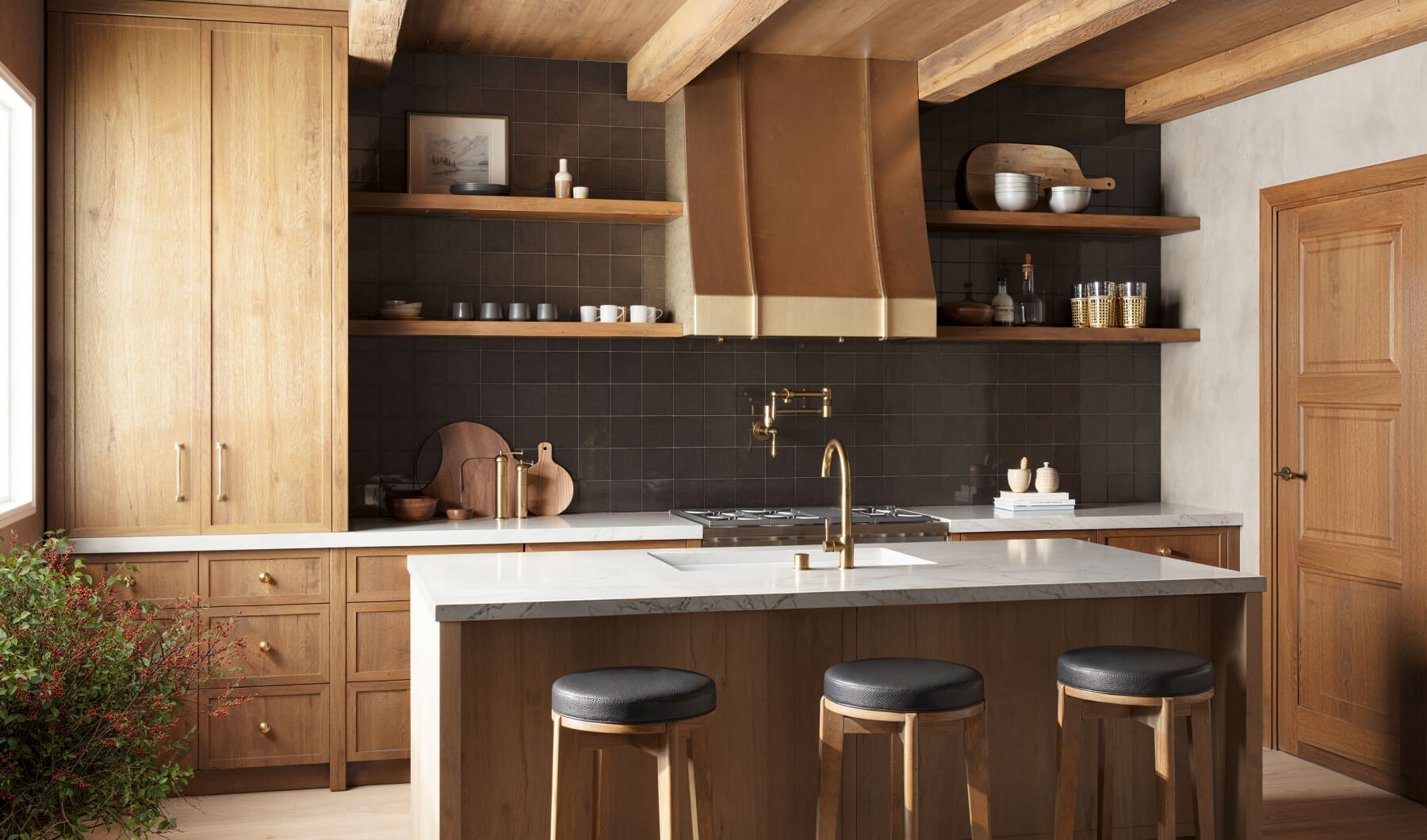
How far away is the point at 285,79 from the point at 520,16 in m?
0.85

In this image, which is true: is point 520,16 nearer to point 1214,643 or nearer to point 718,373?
point 718,373

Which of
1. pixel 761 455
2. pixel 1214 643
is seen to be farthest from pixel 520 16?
pixel 1214 643

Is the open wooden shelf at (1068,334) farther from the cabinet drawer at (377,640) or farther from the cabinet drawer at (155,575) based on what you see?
the cabinet drawer at (155,575)

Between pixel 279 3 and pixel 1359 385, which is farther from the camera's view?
pixel 1359 385

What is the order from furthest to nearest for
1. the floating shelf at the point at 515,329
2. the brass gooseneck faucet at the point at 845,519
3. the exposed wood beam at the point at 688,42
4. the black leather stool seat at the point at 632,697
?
the floating shelf at the point at 515,329 < the exposed wood beam at the point at 688,42 < the brass gooseneck faucet at the point at 845,519 < the black leather stool seat at the point at 632,697

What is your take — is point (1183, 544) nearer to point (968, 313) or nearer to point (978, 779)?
point (968, 313)

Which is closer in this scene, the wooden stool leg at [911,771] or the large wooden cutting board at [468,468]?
the wooden stool leg at [911,771]

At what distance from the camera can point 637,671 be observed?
277 centimetres

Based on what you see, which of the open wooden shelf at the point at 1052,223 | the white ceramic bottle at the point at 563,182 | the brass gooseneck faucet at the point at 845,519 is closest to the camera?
the brass gooseneck faucet at the point at 845,519

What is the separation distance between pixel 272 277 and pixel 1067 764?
3031 mm

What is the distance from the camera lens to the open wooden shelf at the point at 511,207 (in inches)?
181

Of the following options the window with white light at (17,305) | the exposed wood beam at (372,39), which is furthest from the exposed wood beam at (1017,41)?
the window with white light at (17,305)

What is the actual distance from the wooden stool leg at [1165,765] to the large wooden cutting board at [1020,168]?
296 cm

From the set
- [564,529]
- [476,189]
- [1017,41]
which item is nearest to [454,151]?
[476,189]
